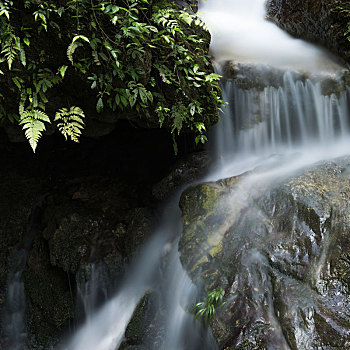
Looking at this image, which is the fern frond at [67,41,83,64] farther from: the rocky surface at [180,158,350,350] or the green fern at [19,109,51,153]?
the rocky surface at [180,158,350,350]

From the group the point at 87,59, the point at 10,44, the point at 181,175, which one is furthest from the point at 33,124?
the point at 181,175

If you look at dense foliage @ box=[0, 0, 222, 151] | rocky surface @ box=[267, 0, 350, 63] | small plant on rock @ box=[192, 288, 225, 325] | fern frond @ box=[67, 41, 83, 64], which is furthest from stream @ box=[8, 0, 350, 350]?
fern frond @ box=[67, 41, 83, 64]

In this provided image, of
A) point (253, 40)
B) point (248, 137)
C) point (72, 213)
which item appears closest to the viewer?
point (72, 213)

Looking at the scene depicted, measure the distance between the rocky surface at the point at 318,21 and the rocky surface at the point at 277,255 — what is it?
3.63 m

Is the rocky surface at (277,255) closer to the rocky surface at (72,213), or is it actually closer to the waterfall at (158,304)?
the waterfall at (158,304)

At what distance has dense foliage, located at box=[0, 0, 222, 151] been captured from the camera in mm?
2521

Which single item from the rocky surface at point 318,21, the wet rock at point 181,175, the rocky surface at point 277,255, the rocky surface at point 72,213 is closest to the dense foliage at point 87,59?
the rocky surface at point 277,255

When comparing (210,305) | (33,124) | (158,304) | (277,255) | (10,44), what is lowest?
(158,304)

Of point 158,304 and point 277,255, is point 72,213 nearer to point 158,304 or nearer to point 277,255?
point 158,304

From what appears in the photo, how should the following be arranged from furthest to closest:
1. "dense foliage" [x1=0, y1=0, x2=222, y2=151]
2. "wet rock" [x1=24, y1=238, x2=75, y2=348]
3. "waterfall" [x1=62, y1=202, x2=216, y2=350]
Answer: "wet rock" [x1=24, y1=238, x2=75, y2=348] < "waterfall" [x1=62, y1=202, x2=216, y2=350] < "dense foliage" [x1=0, y1=0, x2=222, y2=151]

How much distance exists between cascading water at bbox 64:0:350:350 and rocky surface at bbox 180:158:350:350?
0.38 feet

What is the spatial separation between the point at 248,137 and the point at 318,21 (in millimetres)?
3268

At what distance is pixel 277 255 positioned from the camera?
259 centimetres

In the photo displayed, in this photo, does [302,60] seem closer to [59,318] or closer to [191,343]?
[191,343]
